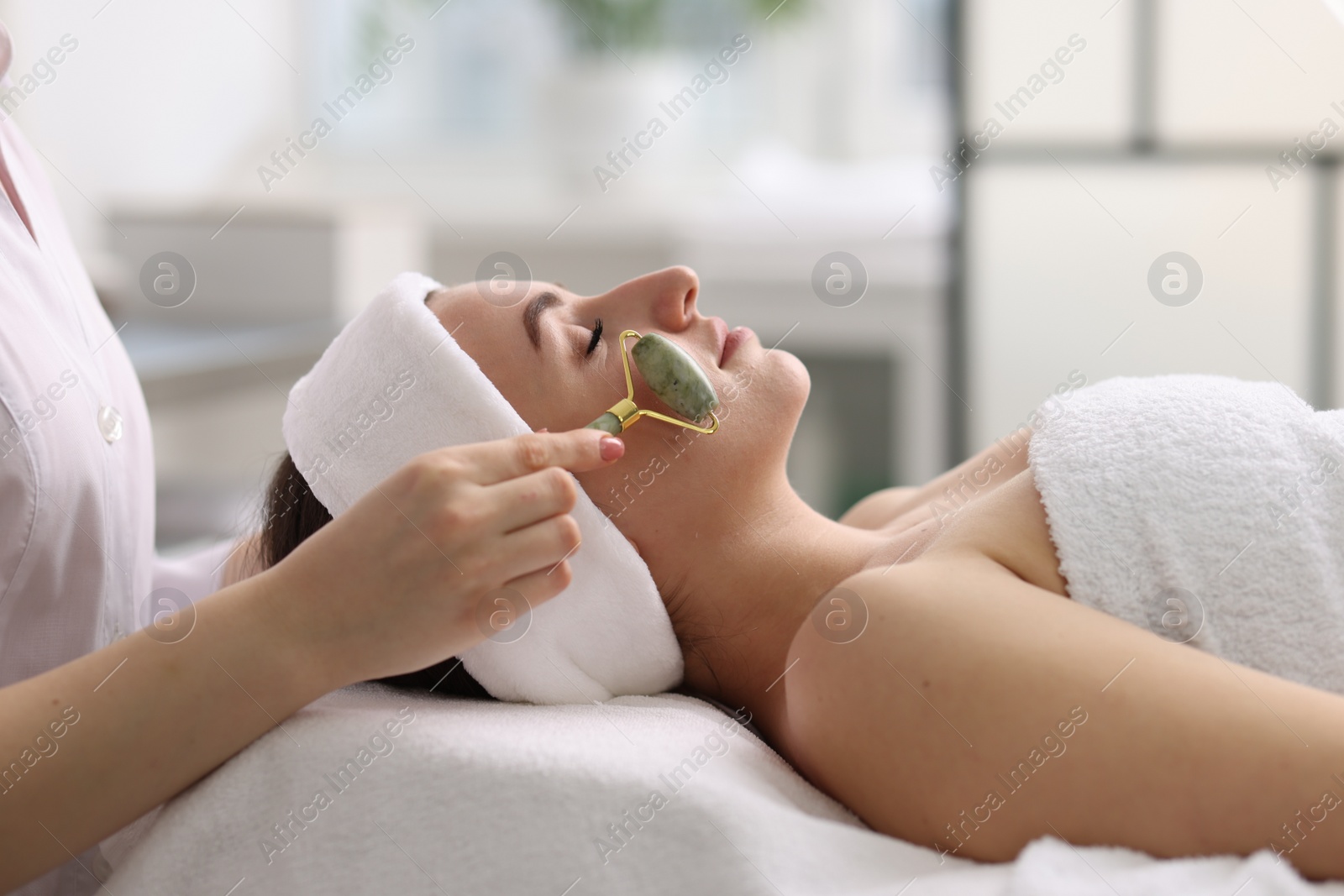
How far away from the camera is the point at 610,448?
0.87 m

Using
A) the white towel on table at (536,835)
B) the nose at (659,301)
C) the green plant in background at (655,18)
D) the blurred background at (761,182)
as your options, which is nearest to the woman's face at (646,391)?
the nose at (659,301)

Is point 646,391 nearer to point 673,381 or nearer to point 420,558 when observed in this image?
point 673,381

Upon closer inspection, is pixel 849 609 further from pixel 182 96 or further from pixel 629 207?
pixel 182 96

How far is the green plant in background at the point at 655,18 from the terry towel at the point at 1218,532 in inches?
117

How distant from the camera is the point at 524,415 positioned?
101 cm

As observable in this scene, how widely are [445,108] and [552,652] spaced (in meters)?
3.34

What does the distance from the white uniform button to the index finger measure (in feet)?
1.34

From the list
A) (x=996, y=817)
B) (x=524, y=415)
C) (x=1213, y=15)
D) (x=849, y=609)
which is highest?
(x=1213, y=15)

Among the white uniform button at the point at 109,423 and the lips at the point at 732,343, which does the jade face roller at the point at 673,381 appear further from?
the white uniform button at the point at 109,423

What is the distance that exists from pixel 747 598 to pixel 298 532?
456 mm

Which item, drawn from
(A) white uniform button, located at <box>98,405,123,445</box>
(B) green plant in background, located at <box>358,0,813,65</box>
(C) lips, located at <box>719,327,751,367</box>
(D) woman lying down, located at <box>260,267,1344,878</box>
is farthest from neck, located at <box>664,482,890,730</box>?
(B) green plant in background, located at <box>358,0,813,65</box>

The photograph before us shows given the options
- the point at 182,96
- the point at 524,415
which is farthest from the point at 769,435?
the point at 182,96

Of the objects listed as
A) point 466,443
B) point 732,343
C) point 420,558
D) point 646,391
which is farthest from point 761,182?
point 420,558

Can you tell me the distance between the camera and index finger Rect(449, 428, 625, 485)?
0.81 m
